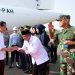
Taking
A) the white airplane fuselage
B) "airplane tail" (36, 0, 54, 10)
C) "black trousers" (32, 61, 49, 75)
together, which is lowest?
"black trousers" (32, 61, 49, 75)

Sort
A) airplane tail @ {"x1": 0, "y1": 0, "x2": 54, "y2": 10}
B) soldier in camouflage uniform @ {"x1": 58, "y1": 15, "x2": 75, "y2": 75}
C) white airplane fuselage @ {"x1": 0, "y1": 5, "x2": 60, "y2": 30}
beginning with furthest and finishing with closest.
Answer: airplane tail @ {"x1": 0, "y1": 0, "x2": 54, "y2": 10} < white airplane fuselage @ {"x1": 0, "y1": 5, "x2": 60, "y2": 30} < soldier in camouflage uniform @ {"x1": 58, "y1": 15, "x2": 75, "y2": 75}

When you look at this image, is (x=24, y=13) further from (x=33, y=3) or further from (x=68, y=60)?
(x=68, y=60)

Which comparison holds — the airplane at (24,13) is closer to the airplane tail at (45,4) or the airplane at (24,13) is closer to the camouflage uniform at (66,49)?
the airplane tail at (45,4)

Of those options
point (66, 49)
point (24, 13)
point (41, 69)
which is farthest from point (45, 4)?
point (66, 49)

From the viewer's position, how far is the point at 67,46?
6578 millimetres

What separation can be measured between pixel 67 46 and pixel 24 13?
735cm

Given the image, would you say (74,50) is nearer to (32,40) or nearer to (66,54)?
(66,54)

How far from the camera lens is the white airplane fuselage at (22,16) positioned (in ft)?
43.7

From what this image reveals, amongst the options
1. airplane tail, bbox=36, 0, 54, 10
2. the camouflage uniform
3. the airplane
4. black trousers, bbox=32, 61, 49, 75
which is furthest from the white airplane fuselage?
the camouflage uniform

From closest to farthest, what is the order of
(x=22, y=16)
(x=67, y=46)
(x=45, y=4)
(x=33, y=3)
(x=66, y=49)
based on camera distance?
(x=67, y=46)
(x=66, y=49)
(x=22, y=16)
(x=33, y=3)
(x=45, y=4)

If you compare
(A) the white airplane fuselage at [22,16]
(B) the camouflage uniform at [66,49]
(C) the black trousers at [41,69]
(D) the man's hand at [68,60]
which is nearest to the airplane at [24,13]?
(A) the white airplane fuselage at [22,16]

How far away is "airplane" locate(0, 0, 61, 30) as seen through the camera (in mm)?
13383

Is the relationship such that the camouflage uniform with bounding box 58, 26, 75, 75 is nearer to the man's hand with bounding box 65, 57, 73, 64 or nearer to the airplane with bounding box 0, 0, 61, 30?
the man's hand with bounding box 65, 57, 73, 64

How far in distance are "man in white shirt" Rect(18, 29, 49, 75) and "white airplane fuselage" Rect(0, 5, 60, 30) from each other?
6.05 metres
